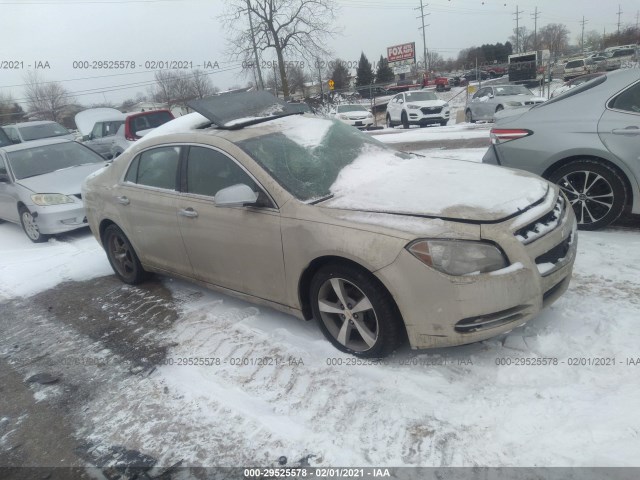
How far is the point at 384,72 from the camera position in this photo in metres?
66.6

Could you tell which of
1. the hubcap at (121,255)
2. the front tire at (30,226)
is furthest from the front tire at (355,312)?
the front tire at (30,226)

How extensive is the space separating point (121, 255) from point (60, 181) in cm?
333

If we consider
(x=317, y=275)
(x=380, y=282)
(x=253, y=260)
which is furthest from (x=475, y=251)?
(x=253, y=260)

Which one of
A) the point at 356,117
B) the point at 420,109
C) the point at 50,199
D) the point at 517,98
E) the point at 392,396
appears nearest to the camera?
the point at 392,396

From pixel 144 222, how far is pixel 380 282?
8.38ft

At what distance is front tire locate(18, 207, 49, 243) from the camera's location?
7148mm

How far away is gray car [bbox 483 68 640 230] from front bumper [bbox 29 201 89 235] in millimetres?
6045

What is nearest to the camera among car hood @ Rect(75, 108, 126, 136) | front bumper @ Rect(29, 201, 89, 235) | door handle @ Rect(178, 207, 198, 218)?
door handle @ Rect(178, 207, 198, 218)

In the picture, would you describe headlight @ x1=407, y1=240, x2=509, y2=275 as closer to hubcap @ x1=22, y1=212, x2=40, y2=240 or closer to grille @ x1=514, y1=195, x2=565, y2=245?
grille @ x1=514, y1=195, x2=565, y2=245

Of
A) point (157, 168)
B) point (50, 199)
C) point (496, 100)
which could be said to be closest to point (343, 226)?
point (157, 168)

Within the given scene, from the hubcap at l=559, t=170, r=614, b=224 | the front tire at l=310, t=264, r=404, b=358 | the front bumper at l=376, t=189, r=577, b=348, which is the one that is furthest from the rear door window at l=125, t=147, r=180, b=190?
the hubcap at l=559, t=170, r=614, b=224

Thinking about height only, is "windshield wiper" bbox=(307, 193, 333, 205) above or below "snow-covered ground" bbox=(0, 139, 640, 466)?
above

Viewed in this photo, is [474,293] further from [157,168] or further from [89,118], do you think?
[89,118]

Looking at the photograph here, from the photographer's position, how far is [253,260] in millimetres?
3428
